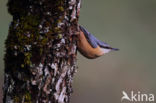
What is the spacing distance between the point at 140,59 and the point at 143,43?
89 cm

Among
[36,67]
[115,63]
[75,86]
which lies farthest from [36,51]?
[115,63]

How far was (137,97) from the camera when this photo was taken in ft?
27.2

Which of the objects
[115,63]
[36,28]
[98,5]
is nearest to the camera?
[36,28]

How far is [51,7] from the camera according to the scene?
2934 millimetres

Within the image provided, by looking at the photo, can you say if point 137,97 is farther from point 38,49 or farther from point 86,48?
point 38,49

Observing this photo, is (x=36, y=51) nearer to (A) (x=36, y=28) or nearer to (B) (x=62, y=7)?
(A) (x=36, y=28)

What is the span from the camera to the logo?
8.12m

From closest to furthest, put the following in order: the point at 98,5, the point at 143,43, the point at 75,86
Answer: the point at 75,86, the point at 143,43, the point at 98,5

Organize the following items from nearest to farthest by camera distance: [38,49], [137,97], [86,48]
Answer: [38,49], [86,48], [137,97]

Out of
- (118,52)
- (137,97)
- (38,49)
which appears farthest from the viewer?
(118,52)

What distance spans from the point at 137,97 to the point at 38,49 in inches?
226

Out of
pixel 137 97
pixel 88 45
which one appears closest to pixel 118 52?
pixel 137 97

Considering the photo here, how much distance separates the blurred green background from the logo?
0.51 feet

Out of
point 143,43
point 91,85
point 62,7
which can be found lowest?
point 91,85
